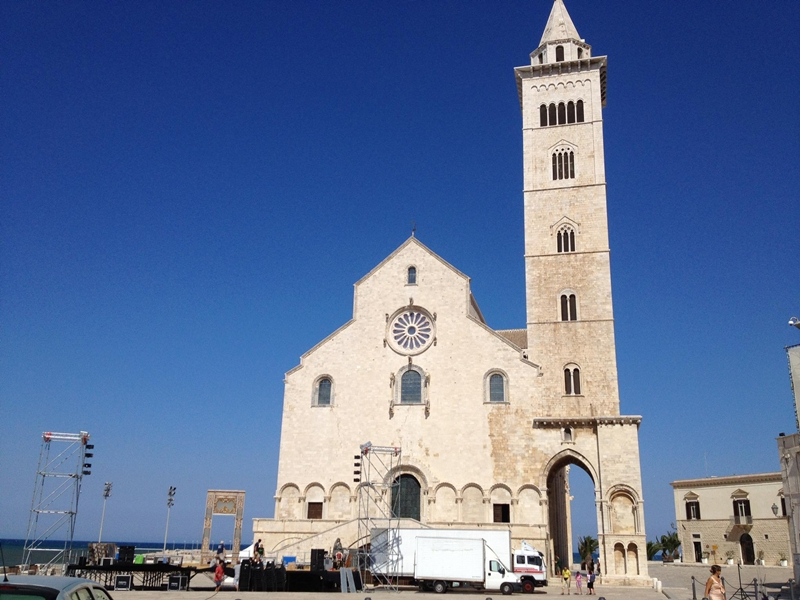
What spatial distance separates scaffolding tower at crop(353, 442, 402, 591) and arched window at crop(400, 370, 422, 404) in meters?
2.92

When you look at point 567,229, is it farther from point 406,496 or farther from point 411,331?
point 406,496

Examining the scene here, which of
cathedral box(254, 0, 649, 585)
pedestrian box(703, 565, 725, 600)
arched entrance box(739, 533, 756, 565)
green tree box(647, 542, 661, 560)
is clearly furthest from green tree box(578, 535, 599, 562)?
pedestrian box(703, 565, 725, 600)

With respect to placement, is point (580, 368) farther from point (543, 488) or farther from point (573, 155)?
point (573, 155)

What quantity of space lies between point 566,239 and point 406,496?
16046 mm

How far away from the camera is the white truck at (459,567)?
84.8 ft

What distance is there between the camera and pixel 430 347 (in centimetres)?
3703

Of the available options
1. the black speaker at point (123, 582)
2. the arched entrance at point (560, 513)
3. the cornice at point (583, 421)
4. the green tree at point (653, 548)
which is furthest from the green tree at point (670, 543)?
the black speaker at point (123, 582)

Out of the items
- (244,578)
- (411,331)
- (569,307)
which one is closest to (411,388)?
(411,331)

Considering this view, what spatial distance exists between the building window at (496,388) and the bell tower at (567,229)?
1.95 metres

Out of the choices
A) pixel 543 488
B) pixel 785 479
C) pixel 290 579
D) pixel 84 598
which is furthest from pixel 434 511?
pixel 84 598

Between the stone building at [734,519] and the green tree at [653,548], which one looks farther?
the green tree at [653,548]

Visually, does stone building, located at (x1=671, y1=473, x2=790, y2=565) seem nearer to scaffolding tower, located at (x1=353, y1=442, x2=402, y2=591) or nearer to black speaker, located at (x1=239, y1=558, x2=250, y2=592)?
scaffolding tower, located at (x1=353, y1=442, x2=402, y2=591)

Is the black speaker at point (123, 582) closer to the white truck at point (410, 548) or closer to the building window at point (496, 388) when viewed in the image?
the white truck at point (410, 548)

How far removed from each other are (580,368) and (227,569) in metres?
19.3
